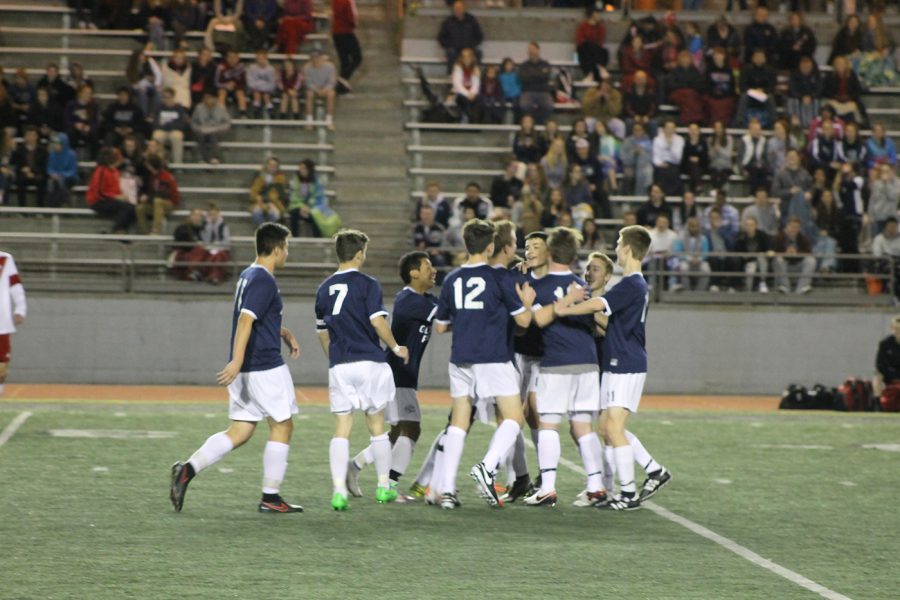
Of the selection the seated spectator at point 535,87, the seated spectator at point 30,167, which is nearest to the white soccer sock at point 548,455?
the seated spectator at point 30,167

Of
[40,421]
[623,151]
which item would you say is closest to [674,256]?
[623,151]

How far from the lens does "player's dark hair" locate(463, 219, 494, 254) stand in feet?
32.9

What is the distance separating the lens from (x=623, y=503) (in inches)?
406

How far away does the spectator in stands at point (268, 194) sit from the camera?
74.2 ft

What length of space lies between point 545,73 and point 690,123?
2.57 metres

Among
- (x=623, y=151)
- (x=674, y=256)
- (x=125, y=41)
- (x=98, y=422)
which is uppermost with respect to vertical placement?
(x=125, y=41)

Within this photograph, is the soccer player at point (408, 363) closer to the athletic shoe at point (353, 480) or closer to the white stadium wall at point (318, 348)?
the athletic shoe at point (353, 480)

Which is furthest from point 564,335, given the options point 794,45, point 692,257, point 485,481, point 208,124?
point 794,45

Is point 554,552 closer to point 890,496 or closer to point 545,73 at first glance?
point 890,496

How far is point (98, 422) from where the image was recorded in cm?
1547

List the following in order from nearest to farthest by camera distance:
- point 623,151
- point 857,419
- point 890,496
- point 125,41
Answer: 1. point 890,496
2. point 857,419
3. point 623,151
4. point 125,41

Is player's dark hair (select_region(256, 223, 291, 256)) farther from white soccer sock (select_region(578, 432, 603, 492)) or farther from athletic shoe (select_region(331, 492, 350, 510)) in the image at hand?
white soccer sock (select_region(578, 432, 603, 492))

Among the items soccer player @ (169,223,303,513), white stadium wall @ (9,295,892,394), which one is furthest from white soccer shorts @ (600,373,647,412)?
white stadium wall @ (9,295,892,394)

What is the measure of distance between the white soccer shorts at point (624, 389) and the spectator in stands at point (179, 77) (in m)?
15.1
